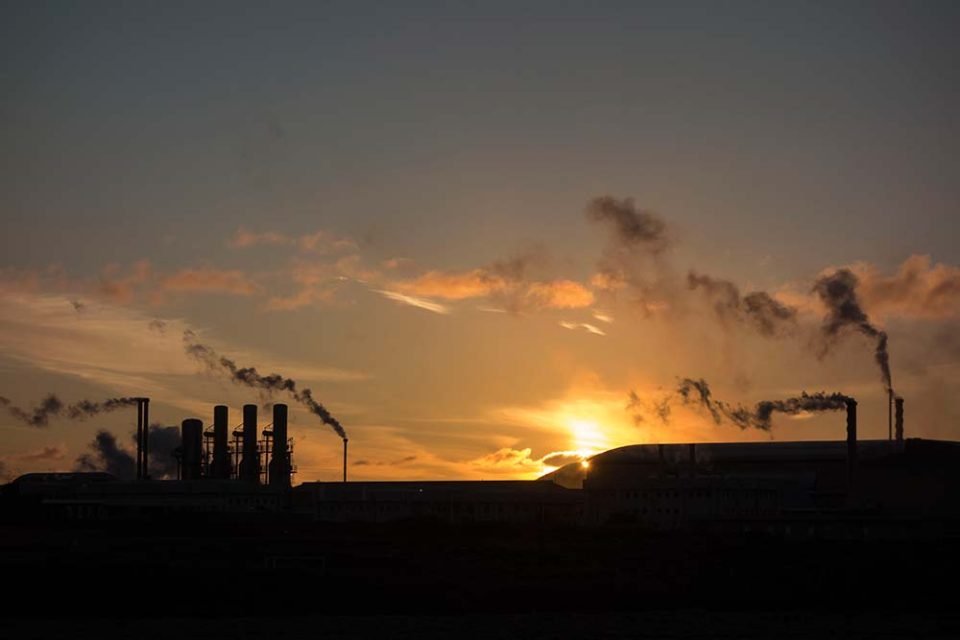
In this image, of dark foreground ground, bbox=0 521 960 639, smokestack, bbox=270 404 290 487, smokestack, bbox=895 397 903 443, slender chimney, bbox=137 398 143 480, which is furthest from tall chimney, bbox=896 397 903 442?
slender chimney, bbox=137 398 143 480

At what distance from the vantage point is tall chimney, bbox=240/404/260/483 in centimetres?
15780

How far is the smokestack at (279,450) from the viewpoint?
15750cm

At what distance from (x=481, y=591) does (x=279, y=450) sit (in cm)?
10793

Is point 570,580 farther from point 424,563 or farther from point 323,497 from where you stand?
point 323,497

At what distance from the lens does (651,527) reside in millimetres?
114125

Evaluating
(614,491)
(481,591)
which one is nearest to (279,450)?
(614,491)

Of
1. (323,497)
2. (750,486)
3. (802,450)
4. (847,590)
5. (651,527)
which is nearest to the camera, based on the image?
(847,590)

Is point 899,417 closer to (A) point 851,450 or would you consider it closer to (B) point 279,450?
(A) point 851,450

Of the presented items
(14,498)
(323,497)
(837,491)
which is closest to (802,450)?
(837,491)

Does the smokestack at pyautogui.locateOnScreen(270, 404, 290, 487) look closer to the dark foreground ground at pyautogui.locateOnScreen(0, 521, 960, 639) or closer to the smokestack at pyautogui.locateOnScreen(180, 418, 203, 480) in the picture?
the smokestack at pyautogui.locateOnScreen(180, 418, 203, 480)

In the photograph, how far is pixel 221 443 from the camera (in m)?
158

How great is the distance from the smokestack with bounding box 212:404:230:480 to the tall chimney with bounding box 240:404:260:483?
6.33ft

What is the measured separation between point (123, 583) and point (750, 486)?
80662 mm

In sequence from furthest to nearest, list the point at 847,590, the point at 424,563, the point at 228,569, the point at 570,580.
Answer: the point at 424,563, the point at 228,569, the point at 570,580, the point at 847,590
